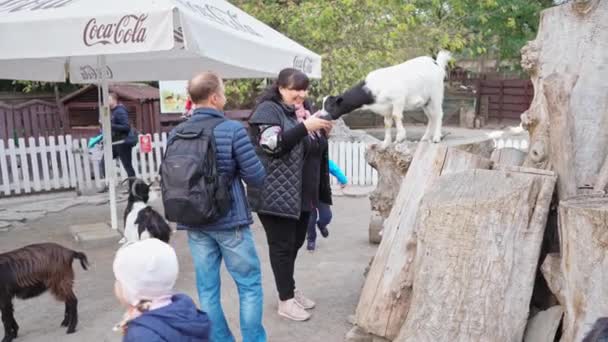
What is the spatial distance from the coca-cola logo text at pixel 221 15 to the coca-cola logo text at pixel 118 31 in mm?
419

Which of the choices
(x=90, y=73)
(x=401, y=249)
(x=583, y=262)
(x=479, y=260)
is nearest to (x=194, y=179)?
(x=401, y=249)

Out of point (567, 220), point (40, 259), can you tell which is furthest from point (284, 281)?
point (567, 220)

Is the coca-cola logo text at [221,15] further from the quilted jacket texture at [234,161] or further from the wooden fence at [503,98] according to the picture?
the wooden fence at [503,98]

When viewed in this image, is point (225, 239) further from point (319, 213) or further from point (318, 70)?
point (318, 70)

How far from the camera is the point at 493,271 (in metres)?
2.62

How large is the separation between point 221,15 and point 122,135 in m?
4.26

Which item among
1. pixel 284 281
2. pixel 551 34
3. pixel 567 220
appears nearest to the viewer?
pixel 567 220

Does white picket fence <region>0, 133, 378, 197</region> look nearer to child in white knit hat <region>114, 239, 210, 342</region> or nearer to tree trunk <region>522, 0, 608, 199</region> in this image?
tree trunk <region>522, 0, 608, 199</region>

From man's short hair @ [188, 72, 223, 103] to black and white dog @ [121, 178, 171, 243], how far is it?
6.19 feet

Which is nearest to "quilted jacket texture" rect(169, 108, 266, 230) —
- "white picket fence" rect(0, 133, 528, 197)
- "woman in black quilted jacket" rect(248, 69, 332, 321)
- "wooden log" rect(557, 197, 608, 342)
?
"woman in black quilted jacket" rect(248, 69, 332, 321)

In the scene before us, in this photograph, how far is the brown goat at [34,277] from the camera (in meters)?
3.19

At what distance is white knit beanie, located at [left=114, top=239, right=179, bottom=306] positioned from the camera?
1632 mm

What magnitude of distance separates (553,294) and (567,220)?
571 millimetres

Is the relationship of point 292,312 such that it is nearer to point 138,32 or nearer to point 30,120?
point 138,32
